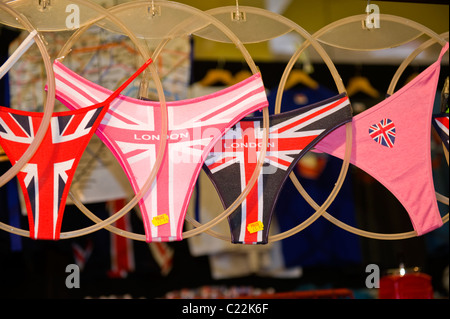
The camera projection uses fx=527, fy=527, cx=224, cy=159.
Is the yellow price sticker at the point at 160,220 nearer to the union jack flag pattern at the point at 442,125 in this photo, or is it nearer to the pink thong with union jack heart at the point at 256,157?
the pink thong with union jack heart at the point at 256,157

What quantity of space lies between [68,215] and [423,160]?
7.47 feet

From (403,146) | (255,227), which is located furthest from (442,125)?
(255,227)

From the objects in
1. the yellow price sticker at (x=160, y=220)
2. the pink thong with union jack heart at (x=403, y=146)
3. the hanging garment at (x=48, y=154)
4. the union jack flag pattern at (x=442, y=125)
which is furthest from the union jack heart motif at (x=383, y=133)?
the hanging garment at (x=48, y=154)

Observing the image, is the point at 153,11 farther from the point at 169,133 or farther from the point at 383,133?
the point at 383,133

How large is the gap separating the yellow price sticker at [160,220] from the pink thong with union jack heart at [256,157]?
33cm

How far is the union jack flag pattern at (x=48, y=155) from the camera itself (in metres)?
2.68

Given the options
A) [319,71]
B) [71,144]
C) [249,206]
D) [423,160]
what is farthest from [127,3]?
[423,160]

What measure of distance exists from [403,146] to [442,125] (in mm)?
343

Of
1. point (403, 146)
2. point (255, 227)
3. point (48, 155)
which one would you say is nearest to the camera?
point (48, 155)

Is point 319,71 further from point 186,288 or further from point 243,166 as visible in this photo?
point 186,288

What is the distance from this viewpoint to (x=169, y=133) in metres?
2.89

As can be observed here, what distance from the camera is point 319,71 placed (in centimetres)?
391

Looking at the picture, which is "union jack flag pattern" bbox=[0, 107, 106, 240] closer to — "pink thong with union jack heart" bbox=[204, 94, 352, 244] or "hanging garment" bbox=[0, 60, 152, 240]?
"hanging garment" bbox=[0, 60, 152, 240]

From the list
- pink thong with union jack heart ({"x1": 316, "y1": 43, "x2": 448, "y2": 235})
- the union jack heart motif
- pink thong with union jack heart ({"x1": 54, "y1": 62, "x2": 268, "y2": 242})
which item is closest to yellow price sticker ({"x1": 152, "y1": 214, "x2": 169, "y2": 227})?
pink thong with union jack heart ({"x1": 54, "y1": 62, "x2": 268, "y2": 242})
